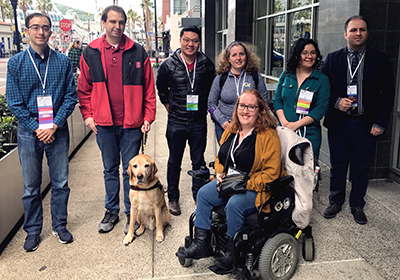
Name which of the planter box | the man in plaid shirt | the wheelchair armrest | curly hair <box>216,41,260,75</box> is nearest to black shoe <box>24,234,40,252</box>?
the man in plaid shirt

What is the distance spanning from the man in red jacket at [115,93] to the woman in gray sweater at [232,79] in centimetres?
73

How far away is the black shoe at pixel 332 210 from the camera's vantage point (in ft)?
13.4

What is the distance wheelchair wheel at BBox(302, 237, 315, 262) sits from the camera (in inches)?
124

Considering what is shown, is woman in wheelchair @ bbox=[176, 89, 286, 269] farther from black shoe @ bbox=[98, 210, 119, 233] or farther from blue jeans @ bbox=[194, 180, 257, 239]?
black shoe @ bbox=[98, 210, 119, 233]

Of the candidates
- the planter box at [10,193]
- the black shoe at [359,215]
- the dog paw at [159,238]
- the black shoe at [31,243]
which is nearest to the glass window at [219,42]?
the black shoe at [359,215]

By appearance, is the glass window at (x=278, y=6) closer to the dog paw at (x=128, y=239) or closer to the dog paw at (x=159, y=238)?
the dog paw at (x=159, y=238)

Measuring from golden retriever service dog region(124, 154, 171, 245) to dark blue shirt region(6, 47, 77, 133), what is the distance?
2.80ft

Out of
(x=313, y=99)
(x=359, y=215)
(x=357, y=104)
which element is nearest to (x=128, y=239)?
(x=313, y=99)

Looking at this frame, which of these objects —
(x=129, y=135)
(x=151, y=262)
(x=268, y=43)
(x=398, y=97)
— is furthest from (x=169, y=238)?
(x=268, y=43)

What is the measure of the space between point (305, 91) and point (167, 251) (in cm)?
220

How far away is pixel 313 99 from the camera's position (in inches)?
152

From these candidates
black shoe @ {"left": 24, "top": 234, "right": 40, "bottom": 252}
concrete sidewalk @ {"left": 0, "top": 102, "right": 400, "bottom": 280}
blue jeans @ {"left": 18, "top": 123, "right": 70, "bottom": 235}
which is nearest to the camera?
concrete sidewalk @ {"left": 0, "top": 102, "right": 400, "bottom": 280}

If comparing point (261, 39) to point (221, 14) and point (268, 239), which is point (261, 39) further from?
point (268, 239)

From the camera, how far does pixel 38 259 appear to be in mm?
3342
